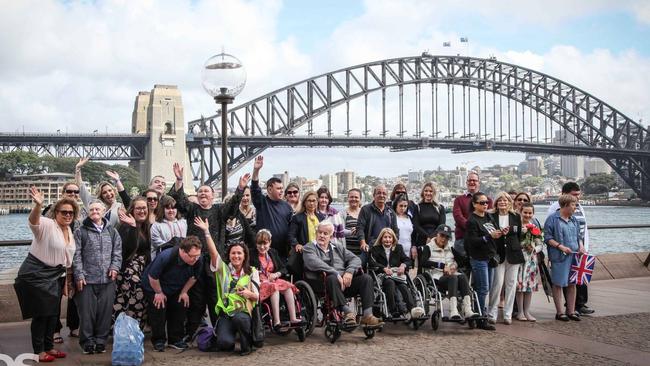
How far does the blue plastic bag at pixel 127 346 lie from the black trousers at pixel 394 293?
2.39 metres

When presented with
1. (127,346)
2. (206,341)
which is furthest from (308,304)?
(127,346)

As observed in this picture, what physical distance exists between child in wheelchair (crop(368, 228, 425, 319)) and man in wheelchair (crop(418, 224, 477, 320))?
0.84 feet

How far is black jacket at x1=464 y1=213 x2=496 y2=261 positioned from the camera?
7.17 m

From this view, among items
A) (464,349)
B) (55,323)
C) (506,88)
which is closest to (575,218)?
(464,349)

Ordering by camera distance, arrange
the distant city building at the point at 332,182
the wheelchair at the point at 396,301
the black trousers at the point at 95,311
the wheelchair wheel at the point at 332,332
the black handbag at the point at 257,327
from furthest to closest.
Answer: the distant city building at the point at 332,182 < the wheelchair at the point at 396,301 < the wheelchair wheel at the point at 332,332 < the black handbag at the point at 257,327 < the black trousers at the point at 95,311

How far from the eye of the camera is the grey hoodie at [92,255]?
19.4 feet

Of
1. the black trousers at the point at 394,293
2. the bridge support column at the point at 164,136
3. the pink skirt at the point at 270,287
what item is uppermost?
the bridge support column at the point at 164,136

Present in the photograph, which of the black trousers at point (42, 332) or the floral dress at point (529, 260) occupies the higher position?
the floral dress at point (529, 260)

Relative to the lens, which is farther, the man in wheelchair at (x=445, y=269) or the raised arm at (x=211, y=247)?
the man in wheelchair at (x=445, y=269)

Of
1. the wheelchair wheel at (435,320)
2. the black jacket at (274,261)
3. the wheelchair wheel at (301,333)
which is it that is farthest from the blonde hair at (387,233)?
A: the wheelchair wheel at (301,333)

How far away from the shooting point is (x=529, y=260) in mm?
7512

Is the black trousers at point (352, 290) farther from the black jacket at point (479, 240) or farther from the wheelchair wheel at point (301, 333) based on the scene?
the black jacket at point (479, 240)

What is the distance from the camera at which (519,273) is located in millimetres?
7426

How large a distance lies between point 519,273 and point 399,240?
128 cm
